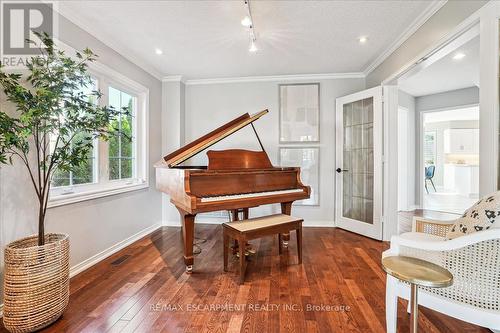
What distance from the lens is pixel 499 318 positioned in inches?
48.4

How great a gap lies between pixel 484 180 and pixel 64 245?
3182 mm

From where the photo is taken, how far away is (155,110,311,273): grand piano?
238cm

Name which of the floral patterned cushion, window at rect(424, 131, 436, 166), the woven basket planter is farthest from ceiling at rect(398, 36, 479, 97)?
window at rect(424, 131, 436, 166)

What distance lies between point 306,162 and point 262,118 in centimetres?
111

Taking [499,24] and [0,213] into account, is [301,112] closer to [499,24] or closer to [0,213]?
[499,24]

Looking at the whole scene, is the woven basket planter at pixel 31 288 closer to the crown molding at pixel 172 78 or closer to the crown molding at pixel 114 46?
the crown molding at pixel 114 46

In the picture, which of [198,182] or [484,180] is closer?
[484,180]

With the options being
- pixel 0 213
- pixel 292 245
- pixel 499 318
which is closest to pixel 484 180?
pixel 499 318

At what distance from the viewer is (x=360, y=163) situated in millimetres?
3891

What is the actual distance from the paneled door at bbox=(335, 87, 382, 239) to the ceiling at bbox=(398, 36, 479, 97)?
592 mm

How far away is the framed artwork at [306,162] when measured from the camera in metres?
4.28

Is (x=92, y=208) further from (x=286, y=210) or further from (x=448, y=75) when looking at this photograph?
(x=448, y=75)

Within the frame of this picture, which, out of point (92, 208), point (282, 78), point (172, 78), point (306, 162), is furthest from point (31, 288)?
point (282, 78)

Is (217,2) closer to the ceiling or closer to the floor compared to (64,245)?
closer to the ceiling
